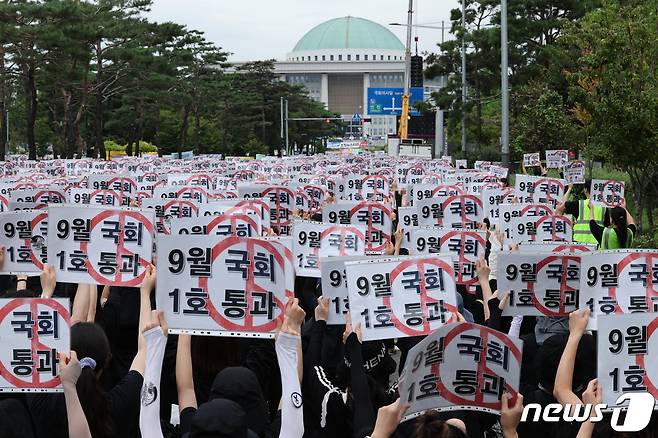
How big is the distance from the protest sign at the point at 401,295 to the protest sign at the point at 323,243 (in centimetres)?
346

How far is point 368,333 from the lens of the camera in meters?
5.63

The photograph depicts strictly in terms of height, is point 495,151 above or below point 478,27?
below

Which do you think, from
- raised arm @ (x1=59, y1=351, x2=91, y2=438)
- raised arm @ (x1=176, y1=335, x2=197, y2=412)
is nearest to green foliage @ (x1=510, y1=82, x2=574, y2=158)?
raised arm @ (x1=176, y1=335, x2=197, y2=412)

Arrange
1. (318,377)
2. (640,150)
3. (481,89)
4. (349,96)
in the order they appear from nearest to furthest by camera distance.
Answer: (318,377) → (640,150) → (481,89) → (349,96)

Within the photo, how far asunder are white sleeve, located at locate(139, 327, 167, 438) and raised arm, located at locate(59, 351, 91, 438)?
9.4 inches

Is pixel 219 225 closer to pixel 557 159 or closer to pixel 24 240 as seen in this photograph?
pixel 24 240

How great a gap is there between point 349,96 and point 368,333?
16246 centimetres

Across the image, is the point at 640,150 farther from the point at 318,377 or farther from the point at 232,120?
the point at 232,120

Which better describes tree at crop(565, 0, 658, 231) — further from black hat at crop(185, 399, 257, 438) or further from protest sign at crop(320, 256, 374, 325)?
black hat at crop(185, 399, 257, 438)

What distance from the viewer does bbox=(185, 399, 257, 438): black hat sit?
399 cm

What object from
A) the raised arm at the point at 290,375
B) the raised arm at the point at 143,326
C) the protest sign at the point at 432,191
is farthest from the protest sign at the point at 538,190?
the raised arm at the point at 290,375

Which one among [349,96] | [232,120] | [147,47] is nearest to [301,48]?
[349,96]

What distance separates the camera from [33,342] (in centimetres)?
484

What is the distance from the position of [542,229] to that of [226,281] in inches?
244
